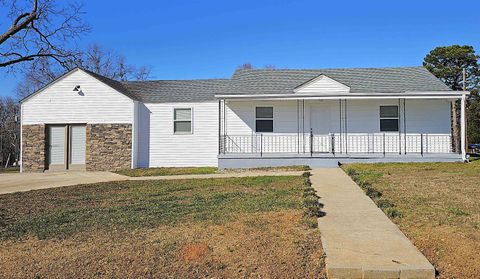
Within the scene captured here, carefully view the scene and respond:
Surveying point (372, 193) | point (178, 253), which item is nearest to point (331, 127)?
point (372, 193)

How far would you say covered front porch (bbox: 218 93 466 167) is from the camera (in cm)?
1625

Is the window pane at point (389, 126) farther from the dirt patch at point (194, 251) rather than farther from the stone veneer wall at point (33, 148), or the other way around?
the stone veneer wall at point (33, 148)

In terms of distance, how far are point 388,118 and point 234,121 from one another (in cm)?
659

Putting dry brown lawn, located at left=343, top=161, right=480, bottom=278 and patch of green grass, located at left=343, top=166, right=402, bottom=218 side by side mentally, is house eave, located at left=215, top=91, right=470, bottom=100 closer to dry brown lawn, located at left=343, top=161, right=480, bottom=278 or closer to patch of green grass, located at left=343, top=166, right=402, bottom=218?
dry brown lawn, located at left=343, top=161, right=480, bottom=278

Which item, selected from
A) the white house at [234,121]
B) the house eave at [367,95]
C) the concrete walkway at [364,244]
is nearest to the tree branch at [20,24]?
the white house at [234,121]

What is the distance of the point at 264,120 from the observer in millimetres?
17406

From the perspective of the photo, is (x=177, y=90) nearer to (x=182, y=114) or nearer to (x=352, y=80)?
(x=182, y=114)

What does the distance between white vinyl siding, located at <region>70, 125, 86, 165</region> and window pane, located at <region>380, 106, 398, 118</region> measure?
43.5ft

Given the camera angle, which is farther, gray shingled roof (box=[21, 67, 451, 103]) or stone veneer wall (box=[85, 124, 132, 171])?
stone veneer wall (box=[85, 124, 132, 171])

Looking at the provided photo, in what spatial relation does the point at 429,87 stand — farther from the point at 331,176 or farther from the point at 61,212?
the point at 61,212

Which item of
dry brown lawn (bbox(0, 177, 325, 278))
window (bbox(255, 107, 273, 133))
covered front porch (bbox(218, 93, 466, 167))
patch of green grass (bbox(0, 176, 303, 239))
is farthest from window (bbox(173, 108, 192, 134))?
dry brown lawn (bbox(0, 177, 325, 278))

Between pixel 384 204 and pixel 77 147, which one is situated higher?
pixel 77 147

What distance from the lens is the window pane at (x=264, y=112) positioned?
57.1ft

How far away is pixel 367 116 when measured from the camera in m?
16.9
